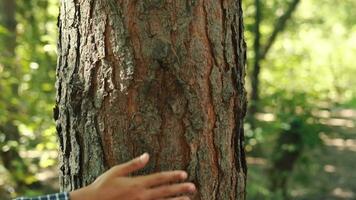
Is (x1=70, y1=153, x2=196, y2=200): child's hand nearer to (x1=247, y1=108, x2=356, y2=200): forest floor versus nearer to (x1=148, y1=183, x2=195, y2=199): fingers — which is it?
(x1=148, y1=183, x2=195, y2=199): fingers

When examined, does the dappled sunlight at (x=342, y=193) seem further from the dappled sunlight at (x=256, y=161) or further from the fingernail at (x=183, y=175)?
the fingernail at (x=183, y=175)

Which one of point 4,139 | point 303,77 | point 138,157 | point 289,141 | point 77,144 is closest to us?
point 138,157

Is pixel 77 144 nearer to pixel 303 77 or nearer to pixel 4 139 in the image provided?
pixel 4 139

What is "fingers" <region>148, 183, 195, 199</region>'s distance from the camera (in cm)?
158

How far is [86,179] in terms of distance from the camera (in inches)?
68.4

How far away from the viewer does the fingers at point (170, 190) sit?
1583 millimetres

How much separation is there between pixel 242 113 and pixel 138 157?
37 centimetres

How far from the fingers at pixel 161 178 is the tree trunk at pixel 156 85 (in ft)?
0.17

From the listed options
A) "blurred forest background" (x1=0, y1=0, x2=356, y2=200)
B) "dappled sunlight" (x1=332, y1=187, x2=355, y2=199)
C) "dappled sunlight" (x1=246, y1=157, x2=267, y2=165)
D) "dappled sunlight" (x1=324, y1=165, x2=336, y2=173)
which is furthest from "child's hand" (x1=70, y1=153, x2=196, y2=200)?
"dappled sunlight" (x1=324, y1=165, x2=336, y2=173)

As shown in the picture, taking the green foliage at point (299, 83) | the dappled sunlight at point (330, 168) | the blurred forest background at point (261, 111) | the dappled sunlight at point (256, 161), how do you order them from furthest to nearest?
the dappled sunlight at point (330, 168)
the dappled sunlight at point (256, 161)
the green foliage at point (299, 83)
the blurred forest background at point (261, 111)

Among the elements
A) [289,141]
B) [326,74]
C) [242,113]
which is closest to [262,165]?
[289,141]

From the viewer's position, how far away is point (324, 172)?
7.42 metres

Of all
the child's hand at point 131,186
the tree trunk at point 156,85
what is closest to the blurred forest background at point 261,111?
the tree trunk at point 156,85

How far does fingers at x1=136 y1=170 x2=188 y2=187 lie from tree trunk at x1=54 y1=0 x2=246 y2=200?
0.05m
